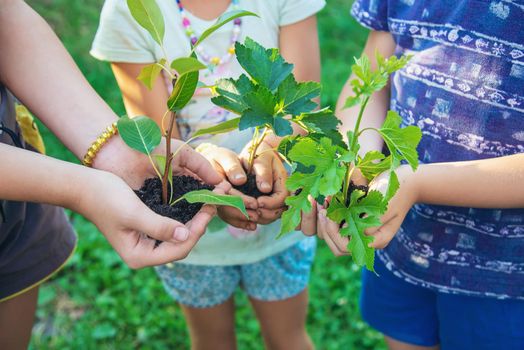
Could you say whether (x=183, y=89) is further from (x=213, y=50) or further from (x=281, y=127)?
(x=213, y=50)

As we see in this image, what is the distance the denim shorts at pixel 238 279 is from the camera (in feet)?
6.03

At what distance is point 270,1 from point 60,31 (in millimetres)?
2966

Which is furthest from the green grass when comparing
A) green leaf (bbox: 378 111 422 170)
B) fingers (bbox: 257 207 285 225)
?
green leaf (bbox: 378 111 422 170)

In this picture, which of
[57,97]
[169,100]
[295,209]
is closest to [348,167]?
[295,209]

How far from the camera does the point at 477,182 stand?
1.28 meters

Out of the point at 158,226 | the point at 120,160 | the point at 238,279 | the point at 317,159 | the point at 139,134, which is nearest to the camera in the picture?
the point at 317,159

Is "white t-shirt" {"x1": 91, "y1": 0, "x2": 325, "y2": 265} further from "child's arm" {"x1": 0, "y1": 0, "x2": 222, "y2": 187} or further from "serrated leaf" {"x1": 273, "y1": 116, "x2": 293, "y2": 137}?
"serrated leaf" {"x1": 273, "y1": 116, "x2": 293, "y2": 137}

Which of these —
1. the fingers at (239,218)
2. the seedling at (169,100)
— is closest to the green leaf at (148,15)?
the seedling at (169,100)

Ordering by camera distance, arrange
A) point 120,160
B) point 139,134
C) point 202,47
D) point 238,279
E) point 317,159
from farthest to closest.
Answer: point 238,279 < point 202,47 < point 120,160 < point 139,134 < point 317,159

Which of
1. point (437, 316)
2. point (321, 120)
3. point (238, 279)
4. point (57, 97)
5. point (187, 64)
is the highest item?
point (187, 64)

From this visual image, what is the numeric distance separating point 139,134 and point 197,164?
0.56 ft

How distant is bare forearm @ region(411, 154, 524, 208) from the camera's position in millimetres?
1271

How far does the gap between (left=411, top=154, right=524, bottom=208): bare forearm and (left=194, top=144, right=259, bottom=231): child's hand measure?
0.38 m

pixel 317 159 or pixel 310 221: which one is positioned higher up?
pixel 317 159
